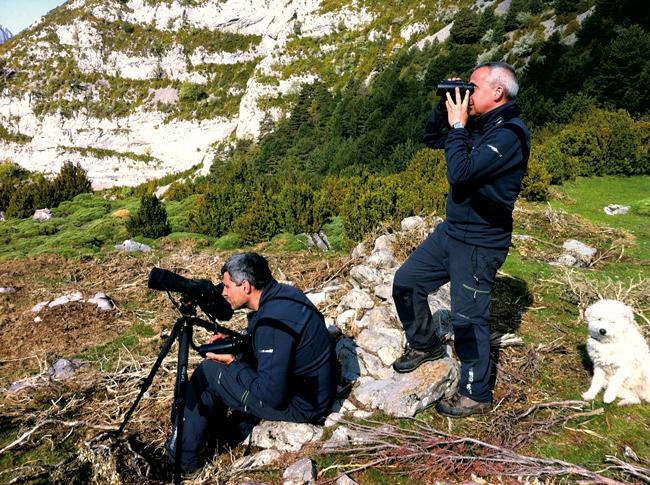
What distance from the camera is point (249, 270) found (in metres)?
3.17

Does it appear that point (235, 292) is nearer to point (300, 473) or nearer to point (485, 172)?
point (300, 473)

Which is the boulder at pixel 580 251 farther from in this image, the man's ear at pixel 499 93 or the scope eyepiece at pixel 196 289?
the scope eyepiece at pixel 196 289

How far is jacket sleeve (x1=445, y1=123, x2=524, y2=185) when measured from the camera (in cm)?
284

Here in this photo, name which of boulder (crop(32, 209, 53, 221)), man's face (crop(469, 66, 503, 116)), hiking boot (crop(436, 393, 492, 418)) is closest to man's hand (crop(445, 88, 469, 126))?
man's face (crop(469, 66, 503, 116))

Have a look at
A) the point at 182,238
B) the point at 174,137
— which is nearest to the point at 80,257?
the point at 182,238

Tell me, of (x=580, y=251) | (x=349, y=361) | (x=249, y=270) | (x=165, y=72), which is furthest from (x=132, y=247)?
(x=165, y=72)

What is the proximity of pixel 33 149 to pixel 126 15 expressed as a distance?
177ft

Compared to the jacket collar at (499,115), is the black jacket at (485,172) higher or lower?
lower

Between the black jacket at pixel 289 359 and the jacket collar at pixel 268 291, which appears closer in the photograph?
the black jacket at pixel 289 359

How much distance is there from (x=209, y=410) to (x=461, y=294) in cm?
237

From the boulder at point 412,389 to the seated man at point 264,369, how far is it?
0.54 meters

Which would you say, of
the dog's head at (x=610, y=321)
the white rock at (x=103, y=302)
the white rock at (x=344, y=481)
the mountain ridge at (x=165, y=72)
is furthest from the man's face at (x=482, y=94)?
the mountain ridge at (x=165, y=72)

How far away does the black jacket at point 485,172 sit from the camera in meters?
2.88

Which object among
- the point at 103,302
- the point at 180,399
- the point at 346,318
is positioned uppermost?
the point at 180,399
